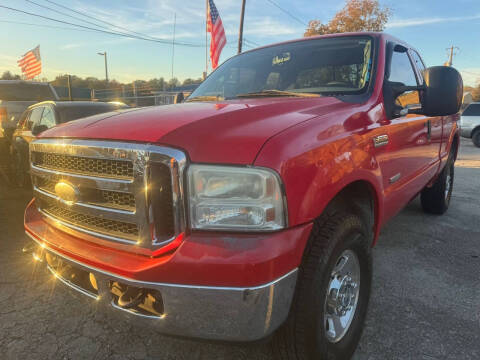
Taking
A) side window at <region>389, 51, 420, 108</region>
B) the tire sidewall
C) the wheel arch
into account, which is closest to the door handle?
side window at <region>389, 51, 420, 108</region>

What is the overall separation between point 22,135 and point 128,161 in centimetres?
524

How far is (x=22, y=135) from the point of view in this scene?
5648mm

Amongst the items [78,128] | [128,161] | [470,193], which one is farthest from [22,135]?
[470,193]

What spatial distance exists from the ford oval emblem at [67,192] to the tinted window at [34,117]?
4.46 meters

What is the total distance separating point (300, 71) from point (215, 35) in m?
11.4

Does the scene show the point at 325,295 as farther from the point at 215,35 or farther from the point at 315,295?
the point at 215,35

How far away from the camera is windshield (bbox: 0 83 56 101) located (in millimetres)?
9281

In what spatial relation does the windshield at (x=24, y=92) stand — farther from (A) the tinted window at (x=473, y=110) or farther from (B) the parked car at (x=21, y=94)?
(A) the tinted window at (x=473, y=110)

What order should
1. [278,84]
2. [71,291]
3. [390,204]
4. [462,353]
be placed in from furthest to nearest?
[278,84] → [390,204] → [462,353] → [71,291]

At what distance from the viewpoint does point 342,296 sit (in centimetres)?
182

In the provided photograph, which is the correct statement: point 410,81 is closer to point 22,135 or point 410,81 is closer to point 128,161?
point 128,161

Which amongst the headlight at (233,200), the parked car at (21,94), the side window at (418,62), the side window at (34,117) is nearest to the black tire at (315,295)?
the headlight at (233,200)

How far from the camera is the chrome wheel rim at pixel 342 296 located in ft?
5.74

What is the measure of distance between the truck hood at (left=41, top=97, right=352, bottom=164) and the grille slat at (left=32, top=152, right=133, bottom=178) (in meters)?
0.11
